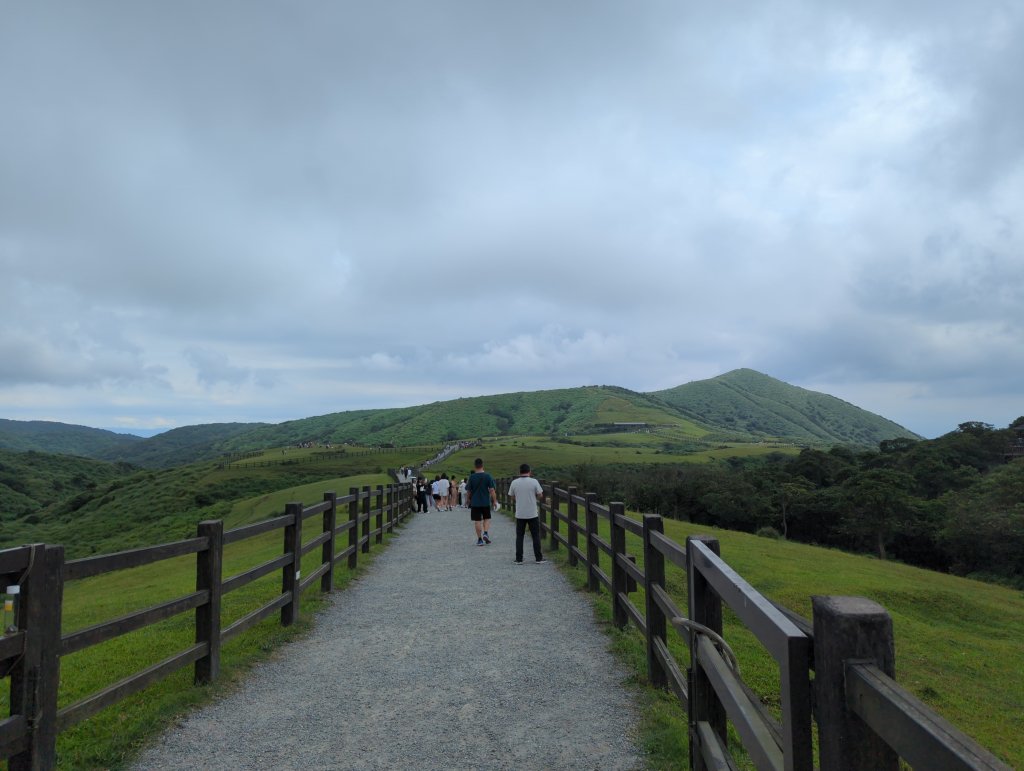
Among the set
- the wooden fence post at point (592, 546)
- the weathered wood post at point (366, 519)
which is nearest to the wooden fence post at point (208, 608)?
the wooden fence post at point (592, 546)

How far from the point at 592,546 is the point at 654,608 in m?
4.30

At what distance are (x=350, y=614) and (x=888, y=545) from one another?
52.0 meters

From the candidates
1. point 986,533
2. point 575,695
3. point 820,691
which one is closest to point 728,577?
point 820,691

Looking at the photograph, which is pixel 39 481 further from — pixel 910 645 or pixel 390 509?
pixel 910 645

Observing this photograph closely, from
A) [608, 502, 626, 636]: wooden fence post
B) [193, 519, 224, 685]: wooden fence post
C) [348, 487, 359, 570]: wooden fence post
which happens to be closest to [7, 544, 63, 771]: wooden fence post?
[193, 519, 224, 685]: wooden fence post

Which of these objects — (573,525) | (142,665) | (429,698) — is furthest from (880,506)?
(142,665)

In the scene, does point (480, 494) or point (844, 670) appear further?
point (480, 494)

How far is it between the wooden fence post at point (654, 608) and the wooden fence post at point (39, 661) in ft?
14.1

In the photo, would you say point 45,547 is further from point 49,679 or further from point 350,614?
point 350,614

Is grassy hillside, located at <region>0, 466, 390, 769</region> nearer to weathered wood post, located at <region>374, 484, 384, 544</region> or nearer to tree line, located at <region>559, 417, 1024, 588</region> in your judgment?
weathered wood post, located at <region>374, 484, 384, 544</region>

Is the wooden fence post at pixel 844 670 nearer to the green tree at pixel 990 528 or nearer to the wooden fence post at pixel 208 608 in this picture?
the wooden fence post at pixel 208 608

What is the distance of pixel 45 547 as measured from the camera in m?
3.97

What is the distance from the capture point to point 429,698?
18.9ft

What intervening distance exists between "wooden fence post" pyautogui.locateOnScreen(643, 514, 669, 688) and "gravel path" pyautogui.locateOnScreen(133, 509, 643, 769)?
391 mm
